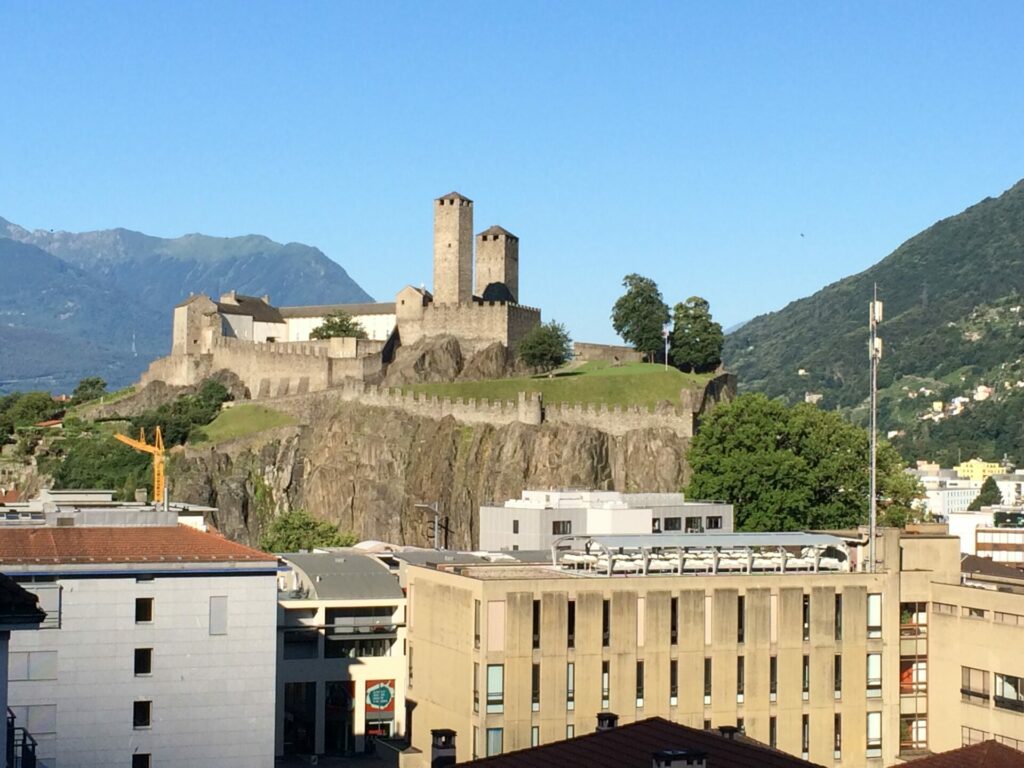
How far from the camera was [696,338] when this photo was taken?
137250 millimetres

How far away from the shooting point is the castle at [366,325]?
14250 cm

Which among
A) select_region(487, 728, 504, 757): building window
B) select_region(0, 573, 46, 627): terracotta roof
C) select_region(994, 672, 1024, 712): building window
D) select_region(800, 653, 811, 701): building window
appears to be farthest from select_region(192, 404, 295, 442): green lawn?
select_region(0, 573, 46, 627): terracotta roof

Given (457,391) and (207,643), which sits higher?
(457,391)

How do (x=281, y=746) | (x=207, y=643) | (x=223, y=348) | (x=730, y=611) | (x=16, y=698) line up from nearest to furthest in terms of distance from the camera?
(x=16, y=698), (x=207, y=643), (x=730, y=611), (x=281, y=746), (x=223, y=348)

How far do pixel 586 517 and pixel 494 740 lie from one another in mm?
31329

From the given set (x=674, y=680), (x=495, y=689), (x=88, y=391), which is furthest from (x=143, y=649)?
(x=88, y=391)

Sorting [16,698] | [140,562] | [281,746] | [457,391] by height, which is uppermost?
[457,391]

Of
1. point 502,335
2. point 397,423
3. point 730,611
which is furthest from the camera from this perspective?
point 502,335

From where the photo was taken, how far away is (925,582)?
182ft

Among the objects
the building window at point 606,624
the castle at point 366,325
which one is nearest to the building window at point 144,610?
the building window at point 606,624

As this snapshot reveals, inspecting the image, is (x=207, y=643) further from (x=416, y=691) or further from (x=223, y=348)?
(x=223, y=348)

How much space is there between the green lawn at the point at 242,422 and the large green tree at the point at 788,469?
4214cm

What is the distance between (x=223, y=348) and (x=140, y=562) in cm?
10692

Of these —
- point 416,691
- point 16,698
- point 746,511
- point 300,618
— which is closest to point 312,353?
point 746,511
